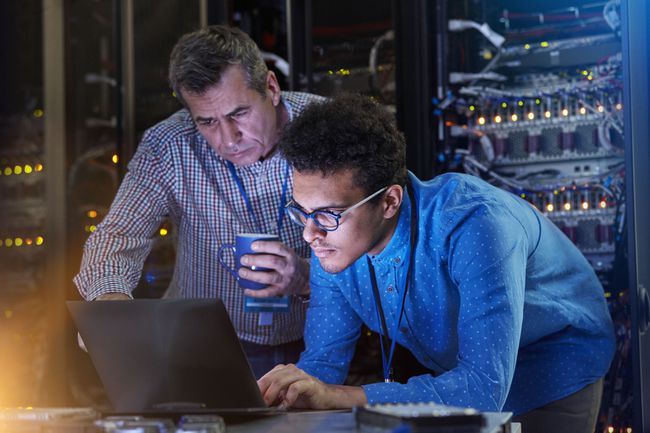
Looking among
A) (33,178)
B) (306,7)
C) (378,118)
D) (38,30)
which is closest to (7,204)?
(33,178)

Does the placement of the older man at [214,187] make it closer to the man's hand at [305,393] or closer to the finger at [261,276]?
the finger at [261,276]

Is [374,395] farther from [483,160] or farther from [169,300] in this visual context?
[483,160]

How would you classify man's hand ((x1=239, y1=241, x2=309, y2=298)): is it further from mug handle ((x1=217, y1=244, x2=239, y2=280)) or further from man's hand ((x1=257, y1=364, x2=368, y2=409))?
man's hand ((x1=257, y1=364, x2=368, y2=409))

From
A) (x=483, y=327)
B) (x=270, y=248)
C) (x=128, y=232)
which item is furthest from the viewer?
(x=128, y=232)

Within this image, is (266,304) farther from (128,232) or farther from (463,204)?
(463,204)

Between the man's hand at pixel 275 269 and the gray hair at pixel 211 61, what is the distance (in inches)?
19.7

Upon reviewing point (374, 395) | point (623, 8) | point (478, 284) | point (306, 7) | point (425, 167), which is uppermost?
point (306, 7)

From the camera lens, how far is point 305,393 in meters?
1.70

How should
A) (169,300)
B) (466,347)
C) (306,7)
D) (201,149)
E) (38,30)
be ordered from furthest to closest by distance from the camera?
(38,30) → (306,7) → (201,149) → (466,347) → (169,300)

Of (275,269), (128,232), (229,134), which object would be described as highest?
(229,134)

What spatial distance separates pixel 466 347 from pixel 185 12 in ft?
8.17

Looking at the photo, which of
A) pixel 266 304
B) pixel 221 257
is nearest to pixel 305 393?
pixel 266 304

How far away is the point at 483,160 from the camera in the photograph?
10.1 feet

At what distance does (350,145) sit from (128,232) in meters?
0.95
